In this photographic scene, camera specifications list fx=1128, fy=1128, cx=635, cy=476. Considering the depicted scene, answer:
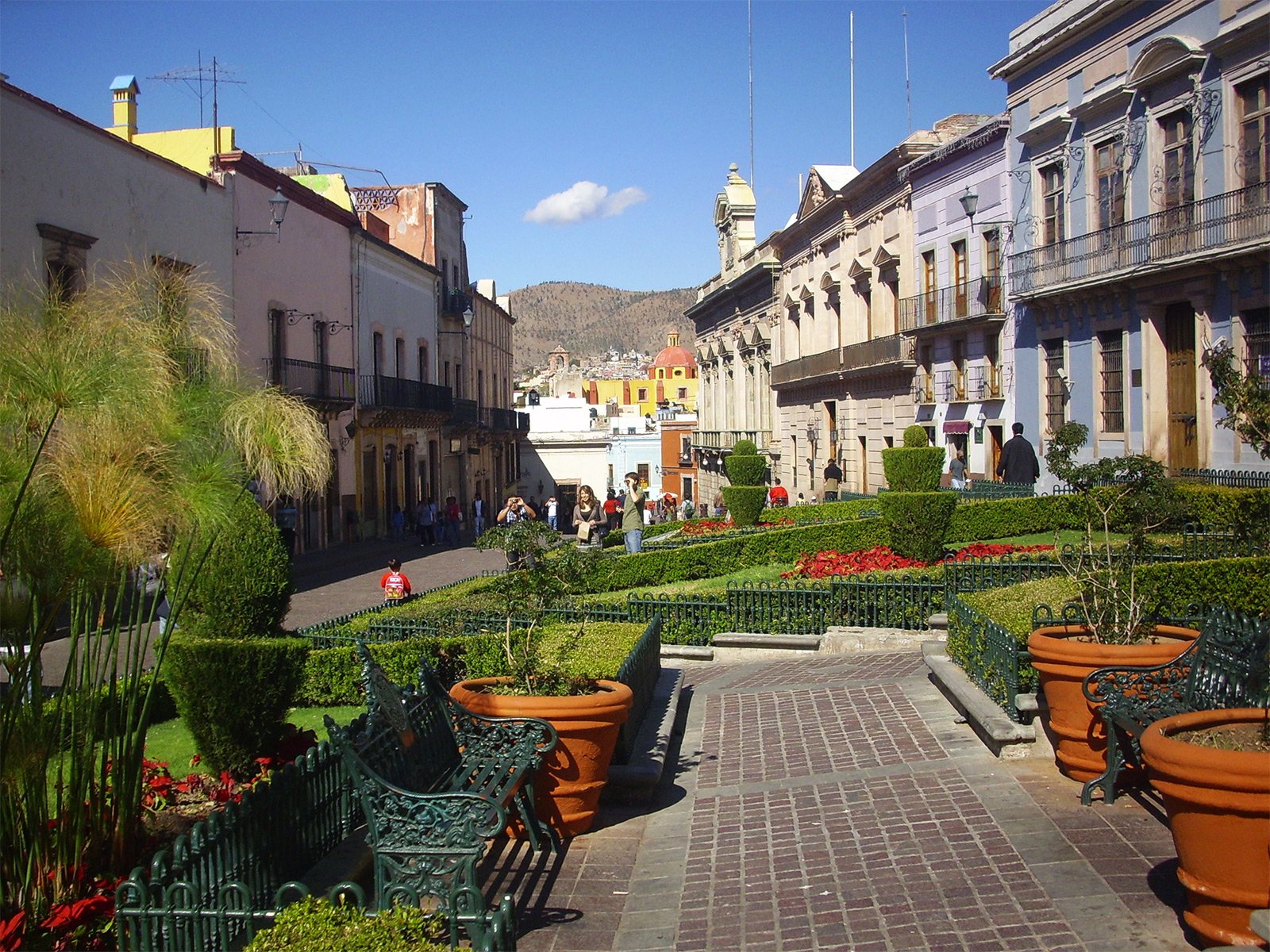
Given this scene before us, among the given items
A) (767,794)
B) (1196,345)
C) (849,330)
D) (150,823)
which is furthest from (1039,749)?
(849,330)

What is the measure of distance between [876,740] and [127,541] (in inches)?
195

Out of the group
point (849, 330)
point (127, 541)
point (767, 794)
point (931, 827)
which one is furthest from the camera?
point (849, 330)

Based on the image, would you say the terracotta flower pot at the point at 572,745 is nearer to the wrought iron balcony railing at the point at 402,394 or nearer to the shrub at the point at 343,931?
the shrub at the point at 343,931

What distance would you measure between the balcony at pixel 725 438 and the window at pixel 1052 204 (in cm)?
2164

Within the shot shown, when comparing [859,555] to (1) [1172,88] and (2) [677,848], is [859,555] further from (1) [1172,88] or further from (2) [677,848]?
(1) [1172,88]

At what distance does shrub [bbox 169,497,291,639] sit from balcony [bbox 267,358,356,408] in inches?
698

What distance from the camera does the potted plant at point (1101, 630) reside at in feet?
20.1

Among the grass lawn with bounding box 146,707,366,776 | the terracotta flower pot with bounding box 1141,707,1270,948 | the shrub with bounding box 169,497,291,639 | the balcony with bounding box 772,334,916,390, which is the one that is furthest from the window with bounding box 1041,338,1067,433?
the terracotta flower pot with bounding box 1141,707,1270,948

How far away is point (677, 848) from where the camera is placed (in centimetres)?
592

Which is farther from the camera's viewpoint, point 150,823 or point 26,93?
point 26,93

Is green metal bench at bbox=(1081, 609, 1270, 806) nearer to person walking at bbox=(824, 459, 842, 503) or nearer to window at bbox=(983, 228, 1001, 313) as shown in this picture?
window at bbox=(983, 228, 1001, 313)

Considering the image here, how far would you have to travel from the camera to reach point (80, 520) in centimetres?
454

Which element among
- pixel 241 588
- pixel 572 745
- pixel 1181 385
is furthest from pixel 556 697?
pixel 1181 385

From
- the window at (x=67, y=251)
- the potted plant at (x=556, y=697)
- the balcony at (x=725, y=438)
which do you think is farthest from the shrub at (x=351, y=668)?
the balcony at (x=725, y=438)
